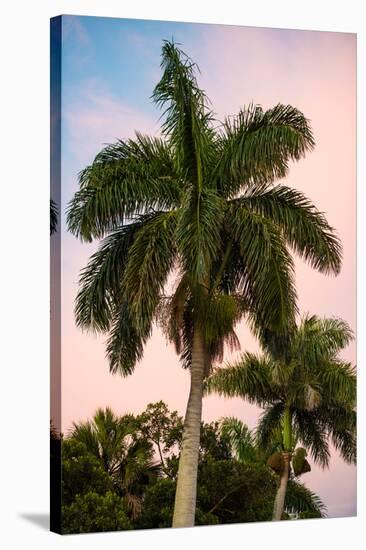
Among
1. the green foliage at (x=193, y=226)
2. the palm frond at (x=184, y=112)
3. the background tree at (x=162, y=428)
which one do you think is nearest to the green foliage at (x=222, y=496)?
the background tree at (x=162, y=428)

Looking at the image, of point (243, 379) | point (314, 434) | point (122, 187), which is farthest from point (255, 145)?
point (314, 434)

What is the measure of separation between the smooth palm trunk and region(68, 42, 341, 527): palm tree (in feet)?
0.04

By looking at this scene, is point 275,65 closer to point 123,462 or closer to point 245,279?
point 245,279

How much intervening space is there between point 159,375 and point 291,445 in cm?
220

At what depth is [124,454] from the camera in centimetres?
1850

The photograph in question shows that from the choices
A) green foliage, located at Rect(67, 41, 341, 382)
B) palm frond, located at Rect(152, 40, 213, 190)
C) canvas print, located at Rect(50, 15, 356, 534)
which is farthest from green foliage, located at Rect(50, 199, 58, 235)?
palm frond, located at Rect(152, 40, 213, 190)

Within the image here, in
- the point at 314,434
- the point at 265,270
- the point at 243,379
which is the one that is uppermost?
the point at 265,270

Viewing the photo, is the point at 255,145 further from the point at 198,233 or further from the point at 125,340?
the point at 125,340

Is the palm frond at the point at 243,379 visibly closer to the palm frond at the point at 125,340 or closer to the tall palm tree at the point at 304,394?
the tall palm tree at the point at 304,394

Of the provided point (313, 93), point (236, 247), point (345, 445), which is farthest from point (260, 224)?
point (345, 445)

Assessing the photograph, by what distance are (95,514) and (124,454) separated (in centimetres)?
88

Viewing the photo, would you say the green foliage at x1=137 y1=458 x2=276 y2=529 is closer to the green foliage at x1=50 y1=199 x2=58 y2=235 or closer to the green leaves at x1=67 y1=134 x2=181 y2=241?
the green leaves at x1=67 y1=134 x2=181 y2=241

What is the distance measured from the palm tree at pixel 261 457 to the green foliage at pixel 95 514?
5.17 feet

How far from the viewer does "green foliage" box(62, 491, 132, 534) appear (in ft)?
57.8
